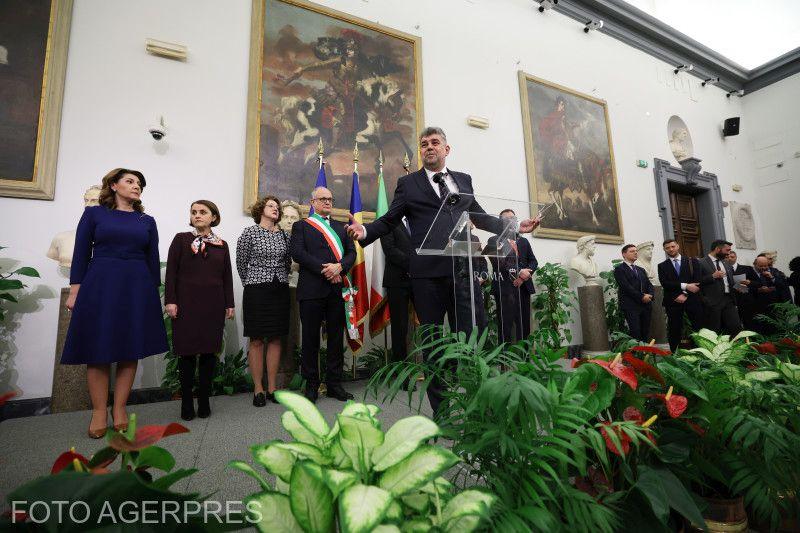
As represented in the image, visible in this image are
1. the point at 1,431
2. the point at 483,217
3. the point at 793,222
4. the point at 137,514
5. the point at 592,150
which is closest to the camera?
the point at 137,514

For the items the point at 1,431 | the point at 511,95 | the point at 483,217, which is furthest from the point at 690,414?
the point at 511,95

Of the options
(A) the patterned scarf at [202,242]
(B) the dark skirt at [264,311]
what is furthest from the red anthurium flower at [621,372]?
(A) the patterned scarf at [202,242]

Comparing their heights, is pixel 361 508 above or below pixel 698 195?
below

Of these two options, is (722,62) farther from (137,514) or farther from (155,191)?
(137,514)

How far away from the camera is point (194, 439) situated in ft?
7.20

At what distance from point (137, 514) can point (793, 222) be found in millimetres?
13200

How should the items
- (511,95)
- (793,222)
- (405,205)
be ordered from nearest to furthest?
→ (405,205)
(511,95)
(793,222)

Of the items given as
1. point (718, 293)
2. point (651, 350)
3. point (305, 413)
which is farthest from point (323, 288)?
point (718, 293)

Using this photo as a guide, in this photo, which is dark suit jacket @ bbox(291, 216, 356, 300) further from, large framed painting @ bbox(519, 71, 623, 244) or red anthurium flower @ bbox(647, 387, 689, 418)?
large framed painting @ bbox(519, 71, 623, 244)

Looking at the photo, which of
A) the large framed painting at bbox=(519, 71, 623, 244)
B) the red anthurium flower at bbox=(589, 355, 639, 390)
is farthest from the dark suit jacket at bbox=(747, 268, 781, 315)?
the red anthurium flower at bbox=(589, 355, 639, 390)

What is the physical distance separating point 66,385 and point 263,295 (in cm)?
177

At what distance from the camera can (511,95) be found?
6.39 m

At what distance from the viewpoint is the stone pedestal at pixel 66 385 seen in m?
3.08

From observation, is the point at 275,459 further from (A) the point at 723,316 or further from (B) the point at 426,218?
(A) the point at 723,316
